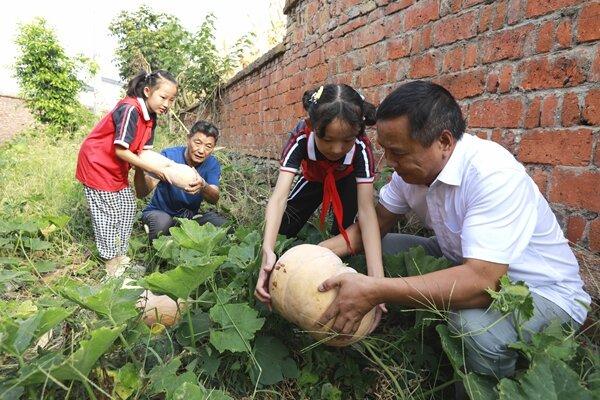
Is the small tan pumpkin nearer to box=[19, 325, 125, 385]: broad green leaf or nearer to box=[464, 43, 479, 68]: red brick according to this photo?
Result: box=[19, 325, 125, 385]: broad green leaf

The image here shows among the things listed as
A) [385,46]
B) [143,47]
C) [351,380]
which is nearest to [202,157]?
[385,46]

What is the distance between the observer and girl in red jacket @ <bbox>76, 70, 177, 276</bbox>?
312cm

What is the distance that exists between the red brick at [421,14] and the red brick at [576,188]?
1275mm

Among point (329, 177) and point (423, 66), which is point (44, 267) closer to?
point (329, 177)

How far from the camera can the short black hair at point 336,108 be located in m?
2.07

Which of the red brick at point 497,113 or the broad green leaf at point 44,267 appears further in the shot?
the broad green leaf at point 44,267

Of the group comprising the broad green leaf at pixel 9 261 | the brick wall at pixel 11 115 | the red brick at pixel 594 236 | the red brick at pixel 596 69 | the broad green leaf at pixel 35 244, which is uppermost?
the brick wall at pixel 11 115

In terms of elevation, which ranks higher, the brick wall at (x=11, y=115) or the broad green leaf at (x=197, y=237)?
the brick wall at (x=11, y=115)

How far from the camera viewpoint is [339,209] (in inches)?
93.3

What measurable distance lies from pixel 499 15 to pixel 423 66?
64 cm

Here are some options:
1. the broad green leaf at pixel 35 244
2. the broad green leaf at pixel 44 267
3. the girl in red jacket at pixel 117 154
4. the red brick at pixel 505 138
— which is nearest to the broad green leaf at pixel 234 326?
the red brick at pixel 505 138

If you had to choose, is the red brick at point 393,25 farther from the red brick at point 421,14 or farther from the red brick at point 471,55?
the red brick at point 471,55

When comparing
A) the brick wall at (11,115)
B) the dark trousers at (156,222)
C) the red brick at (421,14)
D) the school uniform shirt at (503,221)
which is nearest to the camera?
the school uniform shirt at (503,221)

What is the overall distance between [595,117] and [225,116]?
738cm
